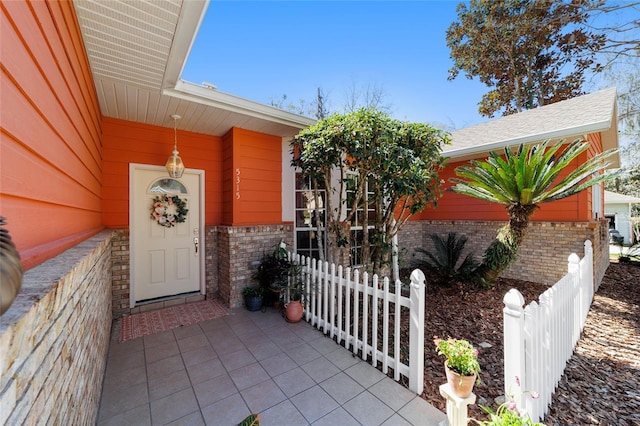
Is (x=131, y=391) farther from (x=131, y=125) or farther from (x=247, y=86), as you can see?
(x=247, y=86)

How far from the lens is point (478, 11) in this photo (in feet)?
34.3

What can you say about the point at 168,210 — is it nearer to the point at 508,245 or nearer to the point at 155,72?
the point at 155,72

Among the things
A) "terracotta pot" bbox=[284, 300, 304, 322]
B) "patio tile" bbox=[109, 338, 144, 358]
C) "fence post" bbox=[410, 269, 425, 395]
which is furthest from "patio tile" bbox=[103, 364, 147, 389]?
"fence post" bbox=[410, 269, 425, 395]

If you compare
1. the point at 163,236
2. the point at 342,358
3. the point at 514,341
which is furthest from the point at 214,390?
the point at 163,236

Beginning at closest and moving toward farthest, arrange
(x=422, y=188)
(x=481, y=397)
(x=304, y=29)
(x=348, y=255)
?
(x=481, y=397) → (x=422, y=188) → (x=348, y=255) → (x=304, y=29)

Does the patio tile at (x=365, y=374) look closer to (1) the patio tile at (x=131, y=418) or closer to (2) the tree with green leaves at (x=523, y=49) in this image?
(1) the patio tile at (x=131, y=418)

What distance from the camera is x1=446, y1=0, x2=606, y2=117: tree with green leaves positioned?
31.6 ft

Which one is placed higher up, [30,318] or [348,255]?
[30,318]

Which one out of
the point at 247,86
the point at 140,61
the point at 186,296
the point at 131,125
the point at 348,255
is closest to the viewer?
the point at 140,61

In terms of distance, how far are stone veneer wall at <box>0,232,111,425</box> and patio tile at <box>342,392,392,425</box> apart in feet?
5.95

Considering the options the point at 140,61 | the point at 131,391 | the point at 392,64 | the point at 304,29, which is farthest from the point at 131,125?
the point at 392,64

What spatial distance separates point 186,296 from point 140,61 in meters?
3.49

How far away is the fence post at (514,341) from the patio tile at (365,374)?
1.09m

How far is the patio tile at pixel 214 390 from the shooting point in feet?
7.45
